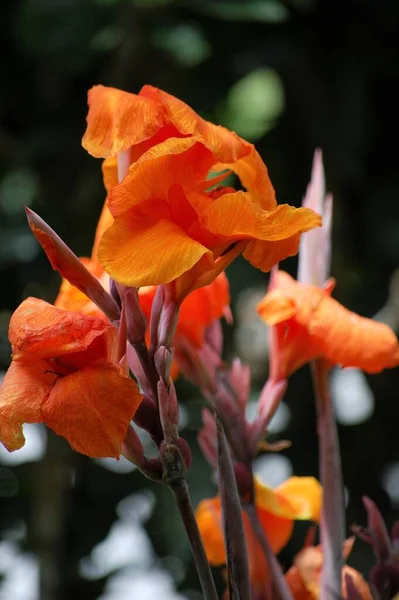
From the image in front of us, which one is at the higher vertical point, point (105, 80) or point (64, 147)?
point (105, 80)

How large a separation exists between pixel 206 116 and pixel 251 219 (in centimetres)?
128

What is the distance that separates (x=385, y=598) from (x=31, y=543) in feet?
4.73

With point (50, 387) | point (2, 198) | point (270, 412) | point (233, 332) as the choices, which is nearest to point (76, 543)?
point (233, 332)

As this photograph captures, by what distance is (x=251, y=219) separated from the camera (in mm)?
452

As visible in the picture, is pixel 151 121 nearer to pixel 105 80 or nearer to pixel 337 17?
pixel 105 80

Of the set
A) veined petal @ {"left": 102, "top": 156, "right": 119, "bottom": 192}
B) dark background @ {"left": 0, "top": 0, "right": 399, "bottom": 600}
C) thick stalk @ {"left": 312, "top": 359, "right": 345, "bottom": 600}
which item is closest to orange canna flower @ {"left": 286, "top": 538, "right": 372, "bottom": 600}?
thick stalk @ {"left": 312, "top": 359, "right": 345, "bottom": 600}

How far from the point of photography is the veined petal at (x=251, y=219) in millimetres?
451

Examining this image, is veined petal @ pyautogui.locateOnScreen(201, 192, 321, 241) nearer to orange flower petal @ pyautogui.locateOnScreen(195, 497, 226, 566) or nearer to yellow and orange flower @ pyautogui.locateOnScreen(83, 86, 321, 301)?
yellow and orange flower @ pyautogui.locateOnScreen(83, 86, 321, 301)

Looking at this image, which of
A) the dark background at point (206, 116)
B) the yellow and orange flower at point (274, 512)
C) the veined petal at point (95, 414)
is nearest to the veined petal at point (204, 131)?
the veined petal at point (95, 414)

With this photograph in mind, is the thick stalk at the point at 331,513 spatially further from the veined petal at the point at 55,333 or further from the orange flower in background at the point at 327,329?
the veined petal at the point at 55,333

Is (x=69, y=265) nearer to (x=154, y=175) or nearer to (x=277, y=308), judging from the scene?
(x=154, y=175)

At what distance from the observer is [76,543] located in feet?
6.51

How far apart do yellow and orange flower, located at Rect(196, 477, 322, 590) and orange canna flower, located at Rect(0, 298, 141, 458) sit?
214mm

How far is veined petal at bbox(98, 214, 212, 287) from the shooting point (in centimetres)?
42
